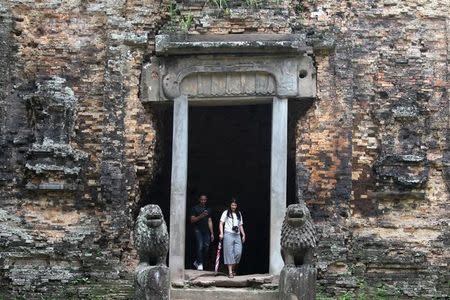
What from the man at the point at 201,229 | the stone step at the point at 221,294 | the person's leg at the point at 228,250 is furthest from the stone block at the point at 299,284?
the man at the point at 201,229

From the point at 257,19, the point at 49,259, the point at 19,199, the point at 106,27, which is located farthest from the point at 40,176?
the point at 257,19

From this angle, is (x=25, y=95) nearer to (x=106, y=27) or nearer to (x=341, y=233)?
(x=106, y=27)

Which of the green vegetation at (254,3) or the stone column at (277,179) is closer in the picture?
the stone column at (277,179)

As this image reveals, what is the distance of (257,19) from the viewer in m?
11.9

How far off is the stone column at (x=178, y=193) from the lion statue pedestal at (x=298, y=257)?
168 cm

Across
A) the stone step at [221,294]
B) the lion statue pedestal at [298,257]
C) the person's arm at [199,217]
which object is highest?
the person's arm at [199,217]

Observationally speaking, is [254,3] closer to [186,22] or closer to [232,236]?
[186,22]

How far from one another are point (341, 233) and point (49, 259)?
4007 millimetres

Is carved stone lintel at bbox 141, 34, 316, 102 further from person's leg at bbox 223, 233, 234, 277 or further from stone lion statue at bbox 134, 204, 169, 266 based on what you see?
stone lion statue at bbox 134, 204, 169, 266

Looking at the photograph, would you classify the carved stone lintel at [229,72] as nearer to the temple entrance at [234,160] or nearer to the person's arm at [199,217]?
the person's arm at [199,217]

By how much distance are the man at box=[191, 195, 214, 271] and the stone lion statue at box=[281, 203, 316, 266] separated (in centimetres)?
233

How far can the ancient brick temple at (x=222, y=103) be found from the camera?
1144cm

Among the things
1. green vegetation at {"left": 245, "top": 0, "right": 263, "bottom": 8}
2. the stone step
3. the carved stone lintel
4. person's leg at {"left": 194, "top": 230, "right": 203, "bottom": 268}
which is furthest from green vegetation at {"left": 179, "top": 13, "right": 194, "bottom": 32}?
the stone step

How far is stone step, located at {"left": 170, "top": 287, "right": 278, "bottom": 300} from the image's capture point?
10.4 metres
